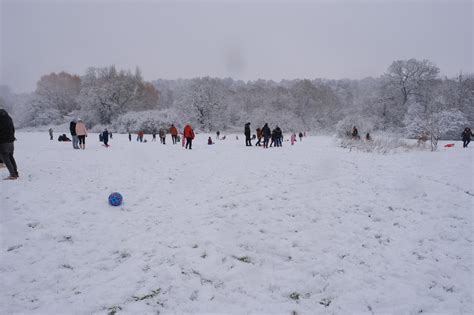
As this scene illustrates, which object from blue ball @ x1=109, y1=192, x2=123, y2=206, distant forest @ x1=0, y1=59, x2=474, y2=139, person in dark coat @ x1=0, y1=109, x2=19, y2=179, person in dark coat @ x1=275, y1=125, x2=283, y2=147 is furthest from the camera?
distant forest @ x1=0, y1=59, x2=474, y2=139

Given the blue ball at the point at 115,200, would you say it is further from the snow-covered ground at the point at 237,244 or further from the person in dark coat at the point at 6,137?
the person in dark coat at the point at 6,137

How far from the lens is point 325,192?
9102mm

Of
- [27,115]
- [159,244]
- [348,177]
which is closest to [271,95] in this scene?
[27,115]

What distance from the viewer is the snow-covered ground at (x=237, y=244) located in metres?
4.60

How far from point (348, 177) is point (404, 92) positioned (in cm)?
4929

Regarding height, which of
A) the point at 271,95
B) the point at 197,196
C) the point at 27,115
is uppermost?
the point at 271,95

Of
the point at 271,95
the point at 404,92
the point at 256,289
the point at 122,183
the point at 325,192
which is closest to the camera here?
the point at 256,289

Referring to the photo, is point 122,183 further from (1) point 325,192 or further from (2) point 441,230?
(2) point 441,230

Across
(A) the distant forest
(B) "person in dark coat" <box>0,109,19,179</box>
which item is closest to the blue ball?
(B) "person in dark coat" <box>0,109,19,179</box>

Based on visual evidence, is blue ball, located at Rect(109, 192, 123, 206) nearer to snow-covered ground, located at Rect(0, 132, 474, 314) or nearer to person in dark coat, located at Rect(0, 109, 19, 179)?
snow-covered ground, located at Rect(0, 132, 474, 314)

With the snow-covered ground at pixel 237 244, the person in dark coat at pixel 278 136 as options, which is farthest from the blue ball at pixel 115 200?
the person in dark coat at pixel 278 136

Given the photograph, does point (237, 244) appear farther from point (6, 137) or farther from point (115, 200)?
point (6, 137)

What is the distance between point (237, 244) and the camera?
20.2ft

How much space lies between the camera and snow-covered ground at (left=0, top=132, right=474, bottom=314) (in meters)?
4.60
